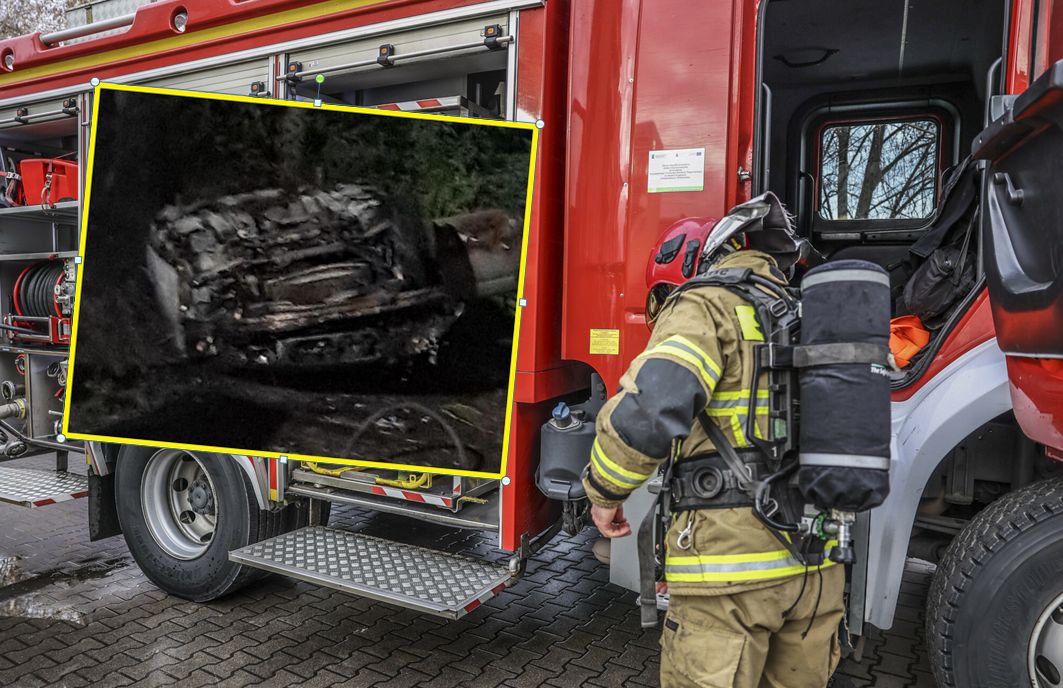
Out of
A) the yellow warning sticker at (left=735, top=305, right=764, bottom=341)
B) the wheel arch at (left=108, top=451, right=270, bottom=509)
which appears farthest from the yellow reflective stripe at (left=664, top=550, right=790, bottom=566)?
the wheel arch at (left=108, top=451, right=270, bottom=509)

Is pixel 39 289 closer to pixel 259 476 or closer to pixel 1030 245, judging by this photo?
pixel 259 476

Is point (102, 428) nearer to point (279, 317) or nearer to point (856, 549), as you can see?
point (279, 317)

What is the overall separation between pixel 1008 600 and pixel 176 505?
367 centimetres

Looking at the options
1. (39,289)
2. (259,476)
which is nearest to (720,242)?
(259,476)

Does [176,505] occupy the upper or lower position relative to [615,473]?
lower

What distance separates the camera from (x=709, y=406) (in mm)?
1934

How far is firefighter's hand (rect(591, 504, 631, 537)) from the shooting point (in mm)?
1993

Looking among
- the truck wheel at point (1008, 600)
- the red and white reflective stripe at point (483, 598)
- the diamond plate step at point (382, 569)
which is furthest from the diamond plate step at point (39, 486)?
the truck wheel at point (1008, 600)

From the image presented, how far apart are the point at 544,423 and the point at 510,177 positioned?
1.06 meters

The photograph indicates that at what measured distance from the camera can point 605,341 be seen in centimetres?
279

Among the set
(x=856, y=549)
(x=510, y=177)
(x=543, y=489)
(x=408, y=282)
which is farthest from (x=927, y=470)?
(x=408, y=282)

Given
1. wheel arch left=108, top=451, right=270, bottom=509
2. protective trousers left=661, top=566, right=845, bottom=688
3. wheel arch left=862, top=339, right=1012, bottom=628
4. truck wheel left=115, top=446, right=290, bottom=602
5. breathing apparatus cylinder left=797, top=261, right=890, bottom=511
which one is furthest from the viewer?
truck wheel left=115, top=446, right=290, bottom=602

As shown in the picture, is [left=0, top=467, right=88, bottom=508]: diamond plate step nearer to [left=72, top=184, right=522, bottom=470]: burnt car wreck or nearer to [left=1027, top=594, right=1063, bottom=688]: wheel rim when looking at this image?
[left=72, top=184, right=522, bottom=470]: burnt car wreck

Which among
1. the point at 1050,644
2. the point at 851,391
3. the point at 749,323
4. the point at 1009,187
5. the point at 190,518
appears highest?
the point at 1009,187
